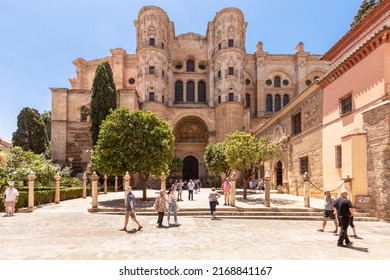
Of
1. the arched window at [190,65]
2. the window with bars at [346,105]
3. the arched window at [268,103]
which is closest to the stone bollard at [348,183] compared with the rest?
the window with bars at [346,105]

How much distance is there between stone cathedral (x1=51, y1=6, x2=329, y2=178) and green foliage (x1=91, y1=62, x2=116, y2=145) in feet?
6.06

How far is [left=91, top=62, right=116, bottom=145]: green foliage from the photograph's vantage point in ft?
98.4

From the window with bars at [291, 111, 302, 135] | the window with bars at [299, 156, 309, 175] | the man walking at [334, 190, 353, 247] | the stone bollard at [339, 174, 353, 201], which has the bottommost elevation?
the man walking at [334, 190, 353, 247]

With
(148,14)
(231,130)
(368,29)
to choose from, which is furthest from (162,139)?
(148,14)

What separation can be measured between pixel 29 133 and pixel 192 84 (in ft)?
82.5

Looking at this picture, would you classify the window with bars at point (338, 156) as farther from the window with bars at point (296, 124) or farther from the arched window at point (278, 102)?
the arched window at point (278, 102)

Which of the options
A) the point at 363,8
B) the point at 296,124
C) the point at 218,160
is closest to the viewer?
the point at 296,124

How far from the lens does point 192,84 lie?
1613 inches

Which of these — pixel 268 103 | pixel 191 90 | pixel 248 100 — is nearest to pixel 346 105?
pixel 268 103

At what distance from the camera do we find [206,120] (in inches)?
1433

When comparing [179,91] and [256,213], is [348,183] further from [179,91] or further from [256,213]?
[179,91]

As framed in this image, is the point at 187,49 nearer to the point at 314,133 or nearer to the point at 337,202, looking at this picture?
the point at 314,133

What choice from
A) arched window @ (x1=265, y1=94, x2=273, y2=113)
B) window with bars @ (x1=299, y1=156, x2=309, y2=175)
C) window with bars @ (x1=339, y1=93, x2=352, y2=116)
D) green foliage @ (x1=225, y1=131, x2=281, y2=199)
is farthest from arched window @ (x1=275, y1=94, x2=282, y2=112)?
window with bars @ (x1=339, y1=93, x2=352, y2=116)

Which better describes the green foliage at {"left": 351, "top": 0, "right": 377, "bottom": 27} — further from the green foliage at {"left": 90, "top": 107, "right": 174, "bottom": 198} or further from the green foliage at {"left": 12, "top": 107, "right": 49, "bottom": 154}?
the green foliage at {"left": 12, "top": 107, "right": 49, "bottom": 154}
